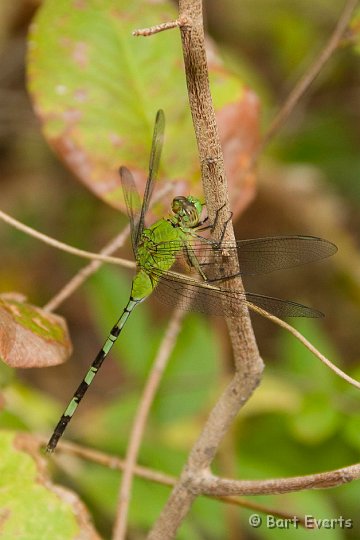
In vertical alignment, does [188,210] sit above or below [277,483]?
above

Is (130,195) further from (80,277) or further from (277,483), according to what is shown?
(277,483)

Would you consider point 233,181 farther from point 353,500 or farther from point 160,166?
point 353,500

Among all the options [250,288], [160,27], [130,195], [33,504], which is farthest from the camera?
[250,288]

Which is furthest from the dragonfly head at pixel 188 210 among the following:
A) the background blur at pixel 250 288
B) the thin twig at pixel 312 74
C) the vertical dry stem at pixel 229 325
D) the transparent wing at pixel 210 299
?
the background blur at pixel 250 288

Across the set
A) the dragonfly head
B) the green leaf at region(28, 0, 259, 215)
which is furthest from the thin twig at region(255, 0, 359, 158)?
the dragonfly head

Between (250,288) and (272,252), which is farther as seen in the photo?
(250,288)

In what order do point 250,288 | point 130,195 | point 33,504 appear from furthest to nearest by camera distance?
point 250,288 < point 130,195 < point 33,504

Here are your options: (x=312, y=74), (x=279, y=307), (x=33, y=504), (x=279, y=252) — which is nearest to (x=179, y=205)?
(x=279, y=252)
